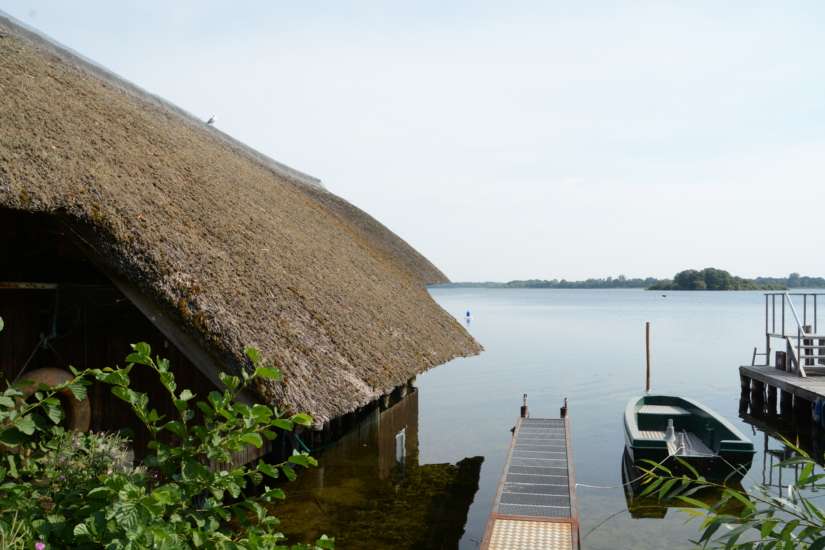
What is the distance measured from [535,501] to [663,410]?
9.45 m

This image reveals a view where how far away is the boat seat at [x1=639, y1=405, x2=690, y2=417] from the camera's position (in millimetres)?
17117

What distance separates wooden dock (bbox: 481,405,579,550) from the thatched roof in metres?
2.25

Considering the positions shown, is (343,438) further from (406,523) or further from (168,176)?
(168,176)

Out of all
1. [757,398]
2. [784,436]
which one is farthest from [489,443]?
[757,398]

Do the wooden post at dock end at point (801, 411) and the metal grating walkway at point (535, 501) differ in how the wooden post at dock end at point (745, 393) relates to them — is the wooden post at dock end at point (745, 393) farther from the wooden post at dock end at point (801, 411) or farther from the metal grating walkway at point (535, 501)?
the metal grating walkway at point (535, 501)

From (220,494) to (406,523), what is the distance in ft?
27.5

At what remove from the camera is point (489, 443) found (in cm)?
1861

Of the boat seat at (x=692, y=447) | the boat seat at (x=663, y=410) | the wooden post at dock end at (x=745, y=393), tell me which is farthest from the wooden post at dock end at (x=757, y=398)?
the boat seat at (x=692, y=447)

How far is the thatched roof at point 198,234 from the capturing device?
5.27 metres

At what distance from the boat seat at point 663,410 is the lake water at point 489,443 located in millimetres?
1392

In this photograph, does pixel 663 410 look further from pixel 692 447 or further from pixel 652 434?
pixel 692 447

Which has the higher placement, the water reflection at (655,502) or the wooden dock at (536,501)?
the wooden dock at (536,501)

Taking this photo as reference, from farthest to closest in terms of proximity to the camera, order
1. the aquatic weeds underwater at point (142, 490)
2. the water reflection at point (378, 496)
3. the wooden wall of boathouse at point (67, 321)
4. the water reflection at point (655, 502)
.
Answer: the water reflection at point (655, 502) < the water reflection at point (378, 496) < the wooden wall of boathouse at point (67, 321) < the aquatic weeds underwater at point (142, 490)

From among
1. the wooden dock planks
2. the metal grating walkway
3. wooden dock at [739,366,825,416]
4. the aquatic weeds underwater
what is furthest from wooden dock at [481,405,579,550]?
wooden dock at [739,366,825,416]
